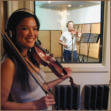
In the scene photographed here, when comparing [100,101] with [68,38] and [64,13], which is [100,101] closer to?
[68,38]

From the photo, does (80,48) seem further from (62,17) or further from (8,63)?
(8,63)

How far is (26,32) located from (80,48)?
628mm

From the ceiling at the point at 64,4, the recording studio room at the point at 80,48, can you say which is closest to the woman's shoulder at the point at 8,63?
the recording studio room at the point at 80,48

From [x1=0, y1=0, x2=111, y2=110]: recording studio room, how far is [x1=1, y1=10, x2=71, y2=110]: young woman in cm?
18

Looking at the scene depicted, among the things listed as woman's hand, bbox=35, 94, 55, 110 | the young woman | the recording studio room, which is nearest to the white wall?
the recording studio room

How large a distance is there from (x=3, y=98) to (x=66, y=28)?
891 millimetres

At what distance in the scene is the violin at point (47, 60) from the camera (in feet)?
5.14

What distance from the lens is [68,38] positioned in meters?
1.78

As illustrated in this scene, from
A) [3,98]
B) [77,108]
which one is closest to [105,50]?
→ [77,108]

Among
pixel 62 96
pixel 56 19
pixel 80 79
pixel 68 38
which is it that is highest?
pixel 56 19

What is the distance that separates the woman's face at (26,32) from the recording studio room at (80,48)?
0.17 meters

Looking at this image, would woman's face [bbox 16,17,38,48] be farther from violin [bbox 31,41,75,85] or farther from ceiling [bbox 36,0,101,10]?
ceiling [bbox 36,0,101,10]

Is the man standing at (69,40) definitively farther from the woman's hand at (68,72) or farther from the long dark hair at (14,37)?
the long dark hair at (14,37)

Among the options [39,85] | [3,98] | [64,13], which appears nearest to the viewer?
[3,98]
